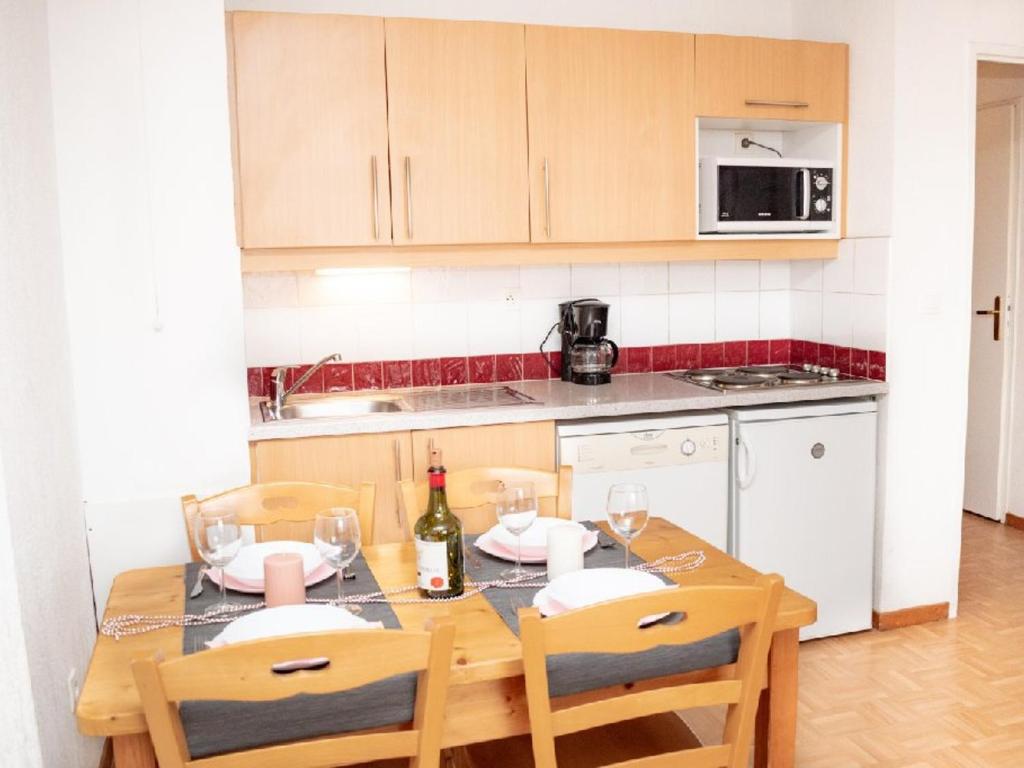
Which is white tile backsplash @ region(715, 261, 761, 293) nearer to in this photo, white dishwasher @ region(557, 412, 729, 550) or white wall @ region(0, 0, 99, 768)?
white dishwasher @ region(557, 412, 729, 550)

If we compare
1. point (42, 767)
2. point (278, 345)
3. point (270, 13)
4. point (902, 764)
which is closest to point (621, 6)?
point (270, 13)

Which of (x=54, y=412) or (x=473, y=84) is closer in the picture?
(x=54, y=412)

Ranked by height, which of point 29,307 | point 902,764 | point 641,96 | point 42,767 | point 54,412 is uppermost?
point 641,96

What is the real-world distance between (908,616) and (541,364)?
1.63 m

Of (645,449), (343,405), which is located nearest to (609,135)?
(645,449)

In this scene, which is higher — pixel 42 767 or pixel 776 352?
pixel 776 352

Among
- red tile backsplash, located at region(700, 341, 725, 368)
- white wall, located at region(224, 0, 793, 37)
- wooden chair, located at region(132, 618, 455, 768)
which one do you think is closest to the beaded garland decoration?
wooden chair, located at region(132, 618, 455, 768)

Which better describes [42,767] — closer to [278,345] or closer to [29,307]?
[29,307]

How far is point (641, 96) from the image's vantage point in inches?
127

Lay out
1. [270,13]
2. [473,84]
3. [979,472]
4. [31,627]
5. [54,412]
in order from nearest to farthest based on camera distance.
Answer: [31,627] → [54,412] → [270,13] → [473,84] → [979,472]

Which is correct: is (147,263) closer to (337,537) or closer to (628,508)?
(337,537)

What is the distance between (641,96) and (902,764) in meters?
2.18

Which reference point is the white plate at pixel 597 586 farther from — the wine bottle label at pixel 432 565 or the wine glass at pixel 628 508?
the wine bottle label at pixel 432 565

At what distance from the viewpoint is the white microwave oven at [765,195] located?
11.0ft
